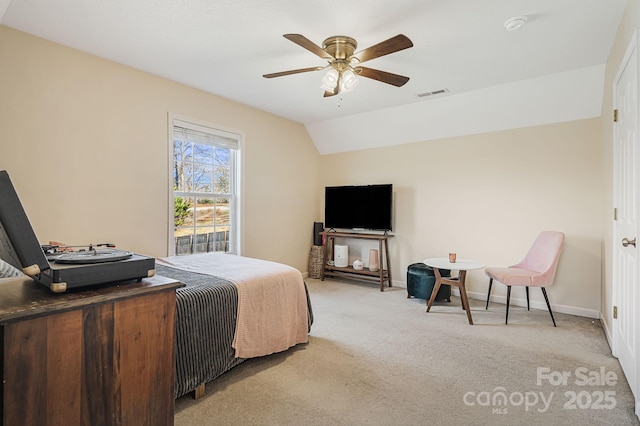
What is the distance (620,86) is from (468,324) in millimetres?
2343

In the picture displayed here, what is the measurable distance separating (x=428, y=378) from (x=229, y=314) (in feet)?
4.71

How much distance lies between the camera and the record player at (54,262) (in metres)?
0.90

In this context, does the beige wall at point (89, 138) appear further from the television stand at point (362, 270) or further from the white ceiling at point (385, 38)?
the television stand at point (362, 270)

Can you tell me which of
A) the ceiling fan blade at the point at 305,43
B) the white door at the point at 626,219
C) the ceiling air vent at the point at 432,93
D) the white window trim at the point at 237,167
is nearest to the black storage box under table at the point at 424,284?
the white door at the point at 626,219

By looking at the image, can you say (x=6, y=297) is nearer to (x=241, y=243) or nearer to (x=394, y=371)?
(x=394, y=371)

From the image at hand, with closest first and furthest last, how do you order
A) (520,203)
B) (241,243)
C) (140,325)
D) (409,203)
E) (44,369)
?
(44,369)
(140,325)
(520,203)
(241,243)
(409,203)

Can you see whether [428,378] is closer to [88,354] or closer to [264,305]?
[264,305]

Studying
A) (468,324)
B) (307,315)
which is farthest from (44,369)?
(468,324)

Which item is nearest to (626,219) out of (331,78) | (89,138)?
(331,78)

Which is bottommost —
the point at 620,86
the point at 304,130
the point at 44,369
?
the point at 44,369

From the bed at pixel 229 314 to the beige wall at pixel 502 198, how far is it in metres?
2.53

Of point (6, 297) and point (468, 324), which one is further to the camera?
point (468, 324)

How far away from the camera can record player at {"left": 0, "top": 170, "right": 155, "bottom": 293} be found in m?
0.90

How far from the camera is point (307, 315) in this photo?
2836 mm
